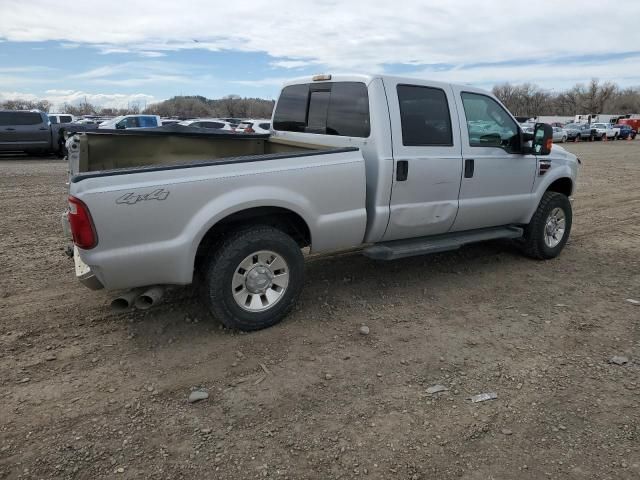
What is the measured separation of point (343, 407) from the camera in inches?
126

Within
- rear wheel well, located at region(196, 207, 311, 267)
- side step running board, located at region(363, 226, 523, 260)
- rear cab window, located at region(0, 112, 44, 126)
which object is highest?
rear cab window, located at region(0, 112, 44, 126)

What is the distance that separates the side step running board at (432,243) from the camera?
468 centimetres

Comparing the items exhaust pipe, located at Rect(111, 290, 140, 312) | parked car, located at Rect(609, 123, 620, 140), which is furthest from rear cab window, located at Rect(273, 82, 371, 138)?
parked car, located at Rect(609, 123, 620, 140)

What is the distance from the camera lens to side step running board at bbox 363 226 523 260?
184 inches

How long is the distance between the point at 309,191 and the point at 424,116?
1.52 meters

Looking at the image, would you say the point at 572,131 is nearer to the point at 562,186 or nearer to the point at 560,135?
the point at 560,135

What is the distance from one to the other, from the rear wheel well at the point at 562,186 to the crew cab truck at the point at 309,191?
2cm

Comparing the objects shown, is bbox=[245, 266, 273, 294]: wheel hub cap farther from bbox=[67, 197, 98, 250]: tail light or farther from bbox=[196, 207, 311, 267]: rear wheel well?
bbox=[67, 197, 98, 250]: tail light

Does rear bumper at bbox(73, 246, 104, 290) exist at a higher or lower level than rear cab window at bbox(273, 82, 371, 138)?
lower

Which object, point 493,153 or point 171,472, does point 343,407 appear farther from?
point 493,153

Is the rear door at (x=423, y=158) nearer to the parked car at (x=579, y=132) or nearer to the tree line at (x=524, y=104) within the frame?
the parked car at (x=579, y=132)

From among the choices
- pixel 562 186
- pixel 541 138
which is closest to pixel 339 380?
pixel 541 138

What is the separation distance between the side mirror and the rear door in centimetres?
109

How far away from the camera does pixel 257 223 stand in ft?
13.9
